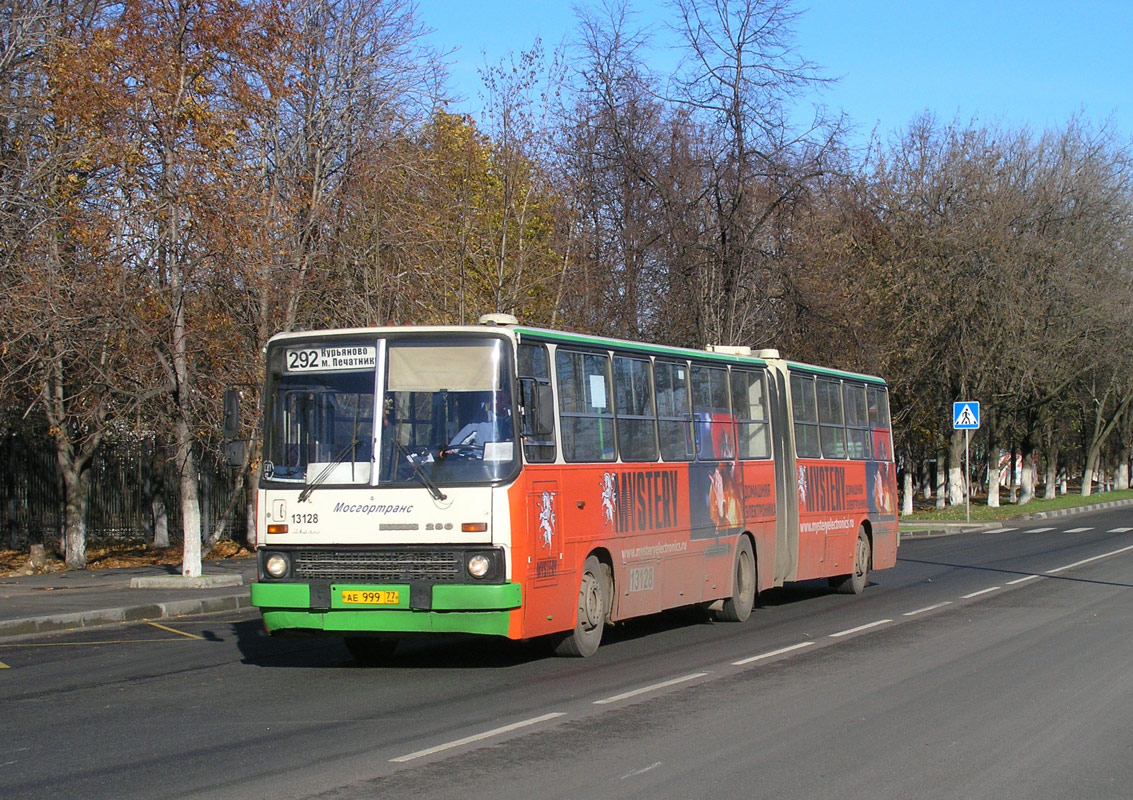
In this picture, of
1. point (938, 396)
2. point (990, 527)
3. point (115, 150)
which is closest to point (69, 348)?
point (115, 150)

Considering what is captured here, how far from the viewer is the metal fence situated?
1220 inches

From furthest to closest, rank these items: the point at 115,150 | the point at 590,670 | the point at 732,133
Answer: the point at 732,133
the point at 115,150
the point at 590,670

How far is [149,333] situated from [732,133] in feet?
50.6

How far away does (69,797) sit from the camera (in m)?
7.03

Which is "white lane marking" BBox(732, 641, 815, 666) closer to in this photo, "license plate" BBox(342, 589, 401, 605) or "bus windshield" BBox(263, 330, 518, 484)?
"bus windshield" BBox(263, 330, 518, 484)

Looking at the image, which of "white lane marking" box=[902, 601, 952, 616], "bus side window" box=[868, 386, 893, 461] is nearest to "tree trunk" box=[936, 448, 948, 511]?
"bus side window" box=[868, 386, 893, 461]

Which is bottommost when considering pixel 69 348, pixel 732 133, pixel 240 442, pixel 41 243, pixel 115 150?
pixel 240 442

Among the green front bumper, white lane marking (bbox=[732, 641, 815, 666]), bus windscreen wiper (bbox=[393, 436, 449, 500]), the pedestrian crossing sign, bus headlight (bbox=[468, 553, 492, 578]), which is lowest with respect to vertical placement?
white lane marking (bbox=[732, 641, 815, 666])

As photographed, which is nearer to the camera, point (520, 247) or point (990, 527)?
point (520, 247)

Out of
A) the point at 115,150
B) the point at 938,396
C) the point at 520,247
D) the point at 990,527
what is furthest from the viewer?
the point at 938,396

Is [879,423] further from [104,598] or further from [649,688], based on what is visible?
[104,598]

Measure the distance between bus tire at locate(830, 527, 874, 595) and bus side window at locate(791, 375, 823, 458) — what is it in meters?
2.03

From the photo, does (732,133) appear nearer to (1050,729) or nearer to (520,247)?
(520,247)

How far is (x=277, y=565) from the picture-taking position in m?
11.4
